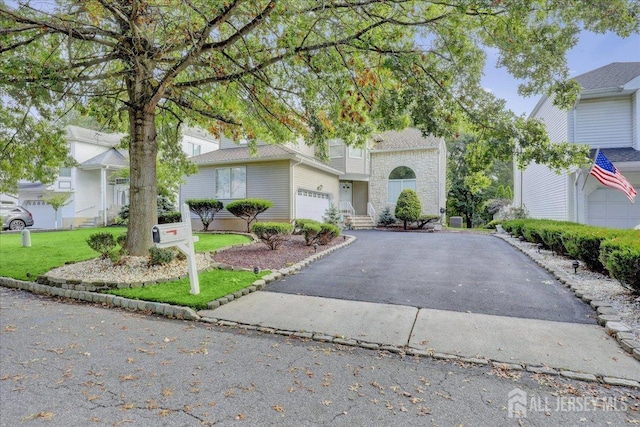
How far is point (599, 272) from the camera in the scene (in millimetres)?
6742

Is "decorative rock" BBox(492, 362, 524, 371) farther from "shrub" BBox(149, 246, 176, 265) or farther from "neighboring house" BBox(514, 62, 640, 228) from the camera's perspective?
"neighboring house" BBox(514, 62, 640, 228)

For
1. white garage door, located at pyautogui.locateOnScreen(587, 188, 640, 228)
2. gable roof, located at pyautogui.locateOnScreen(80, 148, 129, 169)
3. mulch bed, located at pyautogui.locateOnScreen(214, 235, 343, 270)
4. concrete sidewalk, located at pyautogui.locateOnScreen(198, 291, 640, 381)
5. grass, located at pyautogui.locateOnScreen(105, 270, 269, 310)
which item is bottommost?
concrete sidewalk, located at pyautogui.locateOnScreen(198, 291, 640, 381)

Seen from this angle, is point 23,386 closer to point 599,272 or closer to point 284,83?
point 284,83

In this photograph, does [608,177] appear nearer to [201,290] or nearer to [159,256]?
[201,290]

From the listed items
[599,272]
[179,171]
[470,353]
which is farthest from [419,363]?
[179,171]

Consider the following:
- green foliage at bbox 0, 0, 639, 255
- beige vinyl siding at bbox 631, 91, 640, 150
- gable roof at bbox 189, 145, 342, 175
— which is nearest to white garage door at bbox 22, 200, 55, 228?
gable roof at bbox 189, 145, 342, 175

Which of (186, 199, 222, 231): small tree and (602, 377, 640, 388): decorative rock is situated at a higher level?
(186, 199, 222, 231): small tree

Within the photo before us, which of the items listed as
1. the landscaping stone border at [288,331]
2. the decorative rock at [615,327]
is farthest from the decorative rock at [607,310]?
the decorative rock at [615,327]

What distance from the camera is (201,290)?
5727mm

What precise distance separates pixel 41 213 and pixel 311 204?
785 inches

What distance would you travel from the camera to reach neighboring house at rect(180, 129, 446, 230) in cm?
1523

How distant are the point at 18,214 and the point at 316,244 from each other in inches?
794

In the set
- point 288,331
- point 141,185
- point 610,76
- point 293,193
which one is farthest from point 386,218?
point 288,331

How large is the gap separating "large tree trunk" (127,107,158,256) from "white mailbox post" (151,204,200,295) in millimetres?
2024
